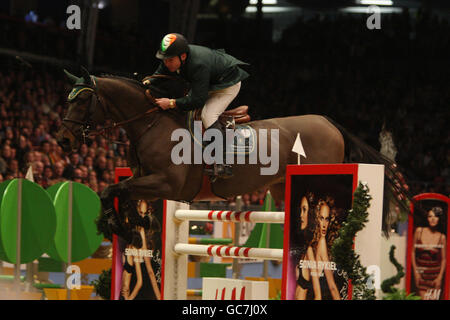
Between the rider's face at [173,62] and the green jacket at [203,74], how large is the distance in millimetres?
32

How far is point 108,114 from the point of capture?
15.5 feet

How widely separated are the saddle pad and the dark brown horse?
0.22 feet

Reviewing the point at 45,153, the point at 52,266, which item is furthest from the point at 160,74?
the point at 45,153

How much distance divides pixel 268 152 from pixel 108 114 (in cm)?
109

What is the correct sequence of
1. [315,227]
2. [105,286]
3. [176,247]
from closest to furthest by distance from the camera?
1. [315,227]
2. [176,247]
3. [105,286]

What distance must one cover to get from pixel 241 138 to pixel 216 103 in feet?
0.93

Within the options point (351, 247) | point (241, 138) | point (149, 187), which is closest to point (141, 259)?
point (149, 187)

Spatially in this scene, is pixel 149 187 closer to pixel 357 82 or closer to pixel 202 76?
pixel 202 76

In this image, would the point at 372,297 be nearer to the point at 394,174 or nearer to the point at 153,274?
the point at 394,174

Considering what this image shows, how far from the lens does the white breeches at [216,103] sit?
472 centimetres

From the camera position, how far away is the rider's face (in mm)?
4621

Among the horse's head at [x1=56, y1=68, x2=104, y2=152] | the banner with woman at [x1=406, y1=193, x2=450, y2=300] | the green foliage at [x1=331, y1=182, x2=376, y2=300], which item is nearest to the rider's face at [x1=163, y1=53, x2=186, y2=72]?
the horse's head at [x1=56, y1=68, x2=104, y2=152]

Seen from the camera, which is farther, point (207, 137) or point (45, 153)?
point (45, 153)

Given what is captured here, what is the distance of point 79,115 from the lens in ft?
15.0
